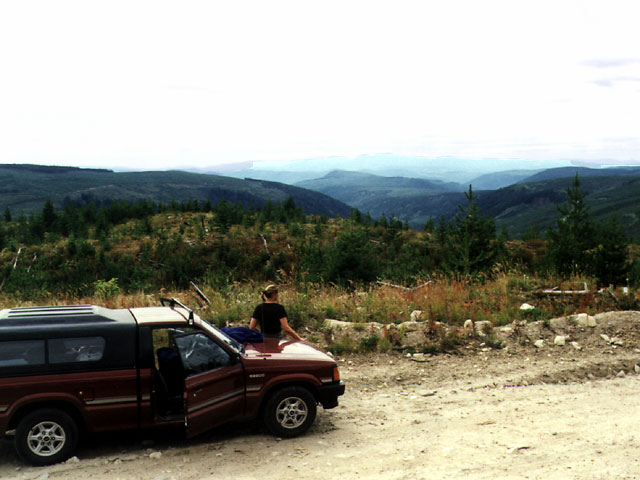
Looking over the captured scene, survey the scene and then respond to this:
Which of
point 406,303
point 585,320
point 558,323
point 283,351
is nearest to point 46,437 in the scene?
point 283,351

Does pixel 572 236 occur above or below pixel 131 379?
above

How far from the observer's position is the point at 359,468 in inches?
226

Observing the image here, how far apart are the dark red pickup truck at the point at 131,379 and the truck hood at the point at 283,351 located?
0.03 metres

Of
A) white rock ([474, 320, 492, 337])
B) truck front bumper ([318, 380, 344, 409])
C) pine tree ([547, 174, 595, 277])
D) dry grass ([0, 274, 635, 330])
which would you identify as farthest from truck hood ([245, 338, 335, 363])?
pine tree ([547, 174, 595, 277])

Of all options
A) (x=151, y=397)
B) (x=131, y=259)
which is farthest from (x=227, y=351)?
(x=131, y=259)

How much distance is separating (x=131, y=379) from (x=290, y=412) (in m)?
2.06

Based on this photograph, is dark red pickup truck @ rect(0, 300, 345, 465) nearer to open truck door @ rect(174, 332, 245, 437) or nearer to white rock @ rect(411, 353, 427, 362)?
open truck door @ rect(174, 332, 245, 437)

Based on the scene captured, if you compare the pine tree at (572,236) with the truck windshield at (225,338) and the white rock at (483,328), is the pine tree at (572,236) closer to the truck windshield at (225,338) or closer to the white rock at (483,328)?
the white rock at (483,328)

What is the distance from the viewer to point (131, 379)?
6.13 m

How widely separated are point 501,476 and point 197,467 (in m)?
3.38

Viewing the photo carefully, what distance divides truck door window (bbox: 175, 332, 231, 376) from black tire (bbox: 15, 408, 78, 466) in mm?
1446

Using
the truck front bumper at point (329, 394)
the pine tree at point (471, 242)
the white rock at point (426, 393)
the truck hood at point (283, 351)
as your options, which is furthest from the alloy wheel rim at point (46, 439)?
the pine tree at point (471, 242)

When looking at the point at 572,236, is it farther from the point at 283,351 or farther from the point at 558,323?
the point at 283,351

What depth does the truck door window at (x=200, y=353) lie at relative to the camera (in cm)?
639
